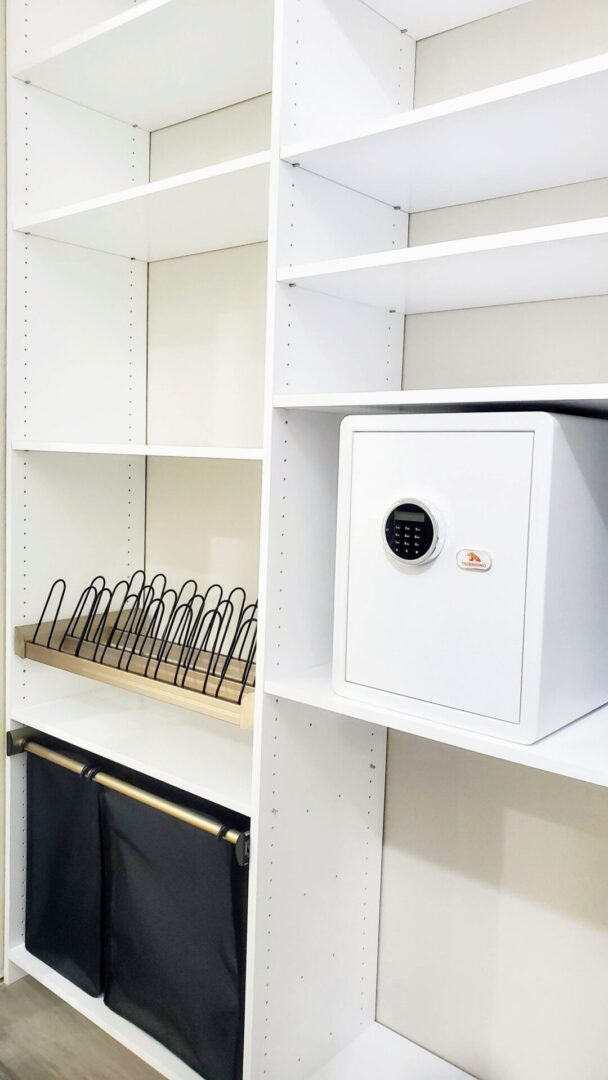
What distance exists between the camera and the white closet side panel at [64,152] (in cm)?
181

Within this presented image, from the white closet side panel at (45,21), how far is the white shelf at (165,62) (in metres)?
0.07

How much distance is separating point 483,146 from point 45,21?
3.75ft

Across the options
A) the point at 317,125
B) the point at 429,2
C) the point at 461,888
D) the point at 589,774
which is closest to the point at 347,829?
the point at 461,888

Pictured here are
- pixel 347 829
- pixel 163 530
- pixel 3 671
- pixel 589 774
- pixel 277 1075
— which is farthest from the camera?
pixel 163 530

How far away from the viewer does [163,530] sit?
6.87 feet

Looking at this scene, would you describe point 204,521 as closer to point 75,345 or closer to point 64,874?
point 75,345

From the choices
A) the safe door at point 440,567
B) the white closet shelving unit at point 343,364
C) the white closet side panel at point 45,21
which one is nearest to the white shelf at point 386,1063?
the white closet shelving unit at point 343,364

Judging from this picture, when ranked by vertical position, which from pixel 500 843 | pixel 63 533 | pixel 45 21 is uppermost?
pixel 45 21

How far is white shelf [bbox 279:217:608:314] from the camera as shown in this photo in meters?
1.05

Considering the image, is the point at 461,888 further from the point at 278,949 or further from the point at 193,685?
the point at 193,685

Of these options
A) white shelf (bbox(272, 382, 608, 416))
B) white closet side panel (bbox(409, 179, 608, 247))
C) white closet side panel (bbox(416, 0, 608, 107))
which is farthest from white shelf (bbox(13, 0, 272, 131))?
white shelf (bbox(272, 382, 608, 416))

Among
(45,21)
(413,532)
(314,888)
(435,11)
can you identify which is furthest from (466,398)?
(45,21)

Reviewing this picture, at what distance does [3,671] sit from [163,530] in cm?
50

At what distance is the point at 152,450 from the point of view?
153 centimetres
